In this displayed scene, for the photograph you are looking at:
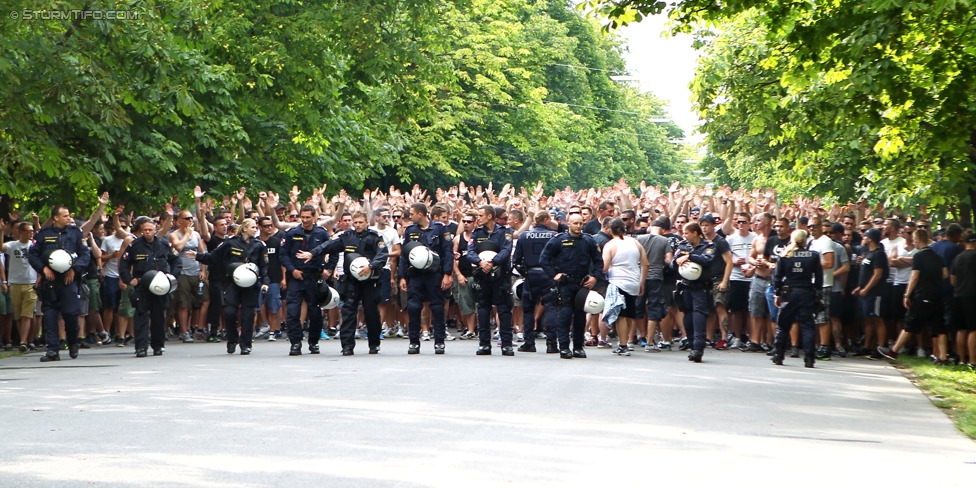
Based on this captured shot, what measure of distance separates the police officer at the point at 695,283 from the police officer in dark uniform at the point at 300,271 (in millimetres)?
4715

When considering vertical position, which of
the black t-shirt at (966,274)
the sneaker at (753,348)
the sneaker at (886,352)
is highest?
the black t-shirt at (966,274)

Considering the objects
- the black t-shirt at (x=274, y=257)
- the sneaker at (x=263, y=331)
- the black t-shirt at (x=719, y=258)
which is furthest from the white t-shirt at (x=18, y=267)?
the black t-shirt at (x=719, y=258)

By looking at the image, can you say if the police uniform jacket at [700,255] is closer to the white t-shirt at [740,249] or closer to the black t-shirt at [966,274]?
the white t-shirt at [740,249]

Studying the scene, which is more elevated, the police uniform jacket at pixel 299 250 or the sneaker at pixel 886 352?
the police uniform jacket at pixel 299 250

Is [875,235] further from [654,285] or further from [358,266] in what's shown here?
[358,266]

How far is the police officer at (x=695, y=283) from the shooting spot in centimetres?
1745

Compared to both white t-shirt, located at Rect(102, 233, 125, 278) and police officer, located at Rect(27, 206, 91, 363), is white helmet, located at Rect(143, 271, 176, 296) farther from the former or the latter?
white t-shirt, located at Rect(102, 233, 125, 278)

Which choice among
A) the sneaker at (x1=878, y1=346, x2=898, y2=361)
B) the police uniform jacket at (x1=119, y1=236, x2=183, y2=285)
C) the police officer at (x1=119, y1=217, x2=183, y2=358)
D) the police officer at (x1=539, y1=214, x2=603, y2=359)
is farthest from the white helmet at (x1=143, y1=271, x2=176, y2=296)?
the sneaker at (x1=878, y1=346, x2=898, y2=361)

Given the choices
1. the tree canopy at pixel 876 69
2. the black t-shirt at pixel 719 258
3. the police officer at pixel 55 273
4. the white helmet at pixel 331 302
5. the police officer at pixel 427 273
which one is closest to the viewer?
the tree canopy at pixel 876 69

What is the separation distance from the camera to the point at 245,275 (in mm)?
17859

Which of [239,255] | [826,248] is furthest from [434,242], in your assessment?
[826,248]

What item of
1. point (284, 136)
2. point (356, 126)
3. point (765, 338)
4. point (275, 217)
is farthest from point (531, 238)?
point (356, 126)

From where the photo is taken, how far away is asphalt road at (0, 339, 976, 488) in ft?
26.6

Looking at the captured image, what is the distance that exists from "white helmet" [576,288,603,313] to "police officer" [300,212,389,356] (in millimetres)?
2578
